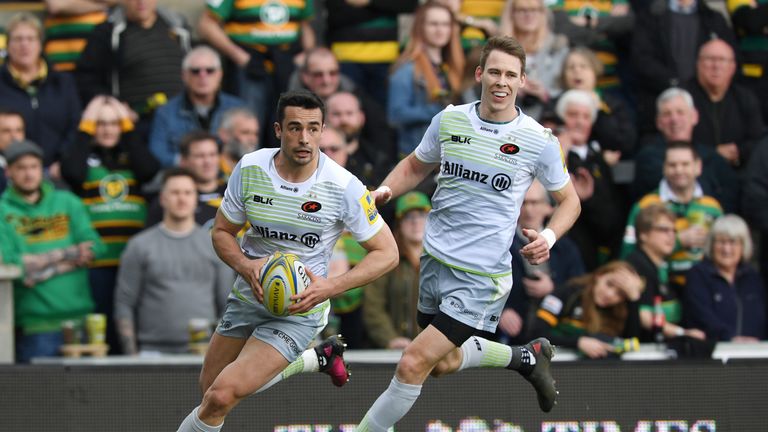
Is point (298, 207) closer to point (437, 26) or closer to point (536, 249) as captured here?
point (536, 249)

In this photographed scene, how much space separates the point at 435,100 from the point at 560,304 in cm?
254

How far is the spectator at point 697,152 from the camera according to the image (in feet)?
45.9

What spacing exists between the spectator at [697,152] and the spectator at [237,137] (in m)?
3.37

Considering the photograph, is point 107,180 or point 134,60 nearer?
point 107,180

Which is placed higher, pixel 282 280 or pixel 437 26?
pixel 437 26

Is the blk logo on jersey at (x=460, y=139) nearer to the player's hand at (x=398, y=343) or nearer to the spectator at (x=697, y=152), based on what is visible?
the player's hand at (x=398, y=343)

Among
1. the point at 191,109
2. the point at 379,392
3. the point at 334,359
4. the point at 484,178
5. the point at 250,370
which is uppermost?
the point at 484,178

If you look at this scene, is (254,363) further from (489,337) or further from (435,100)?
(435,100)

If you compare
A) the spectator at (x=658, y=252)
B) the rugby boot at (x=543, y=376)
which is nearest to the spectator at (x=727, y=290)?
the spectator at (x=658, y=252)

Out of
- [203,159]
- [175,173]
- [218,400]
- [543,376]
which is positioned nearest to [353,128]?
[203,159]

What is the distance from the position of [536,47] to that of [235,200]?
5283mm

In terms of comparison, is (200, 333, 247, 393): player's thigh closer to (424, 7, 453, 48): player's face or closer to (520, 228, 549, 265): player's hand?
(520, 228, 549, 265): player's hand

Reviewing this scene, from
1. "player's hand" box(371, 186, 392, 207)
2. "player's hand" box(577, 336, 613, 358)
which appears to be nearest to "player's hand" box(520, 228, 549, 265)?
"player's hand" box(371, 186, 392, 207)

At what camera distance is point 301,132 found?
30.9ft
